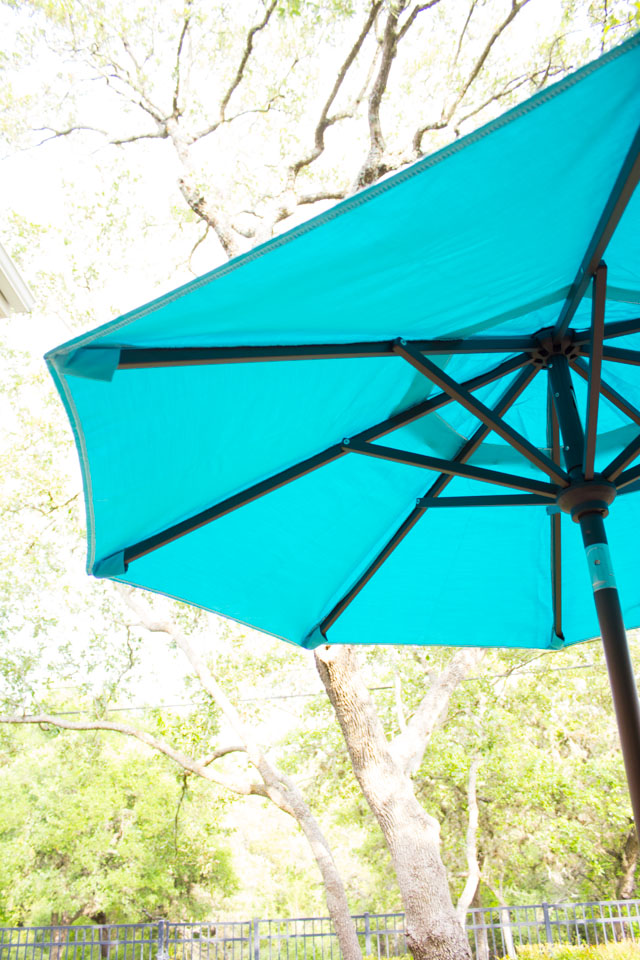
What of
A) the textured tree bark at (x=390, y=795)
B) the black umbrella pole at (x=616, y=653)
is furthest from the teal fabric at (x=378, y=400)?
the textured tree bark at (x=390, y=795)

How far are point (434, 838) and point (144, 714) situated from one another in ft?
31.3

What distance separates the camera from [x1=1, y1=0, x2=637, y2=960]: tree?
7.13 m

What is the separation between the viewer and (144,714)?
550 inches

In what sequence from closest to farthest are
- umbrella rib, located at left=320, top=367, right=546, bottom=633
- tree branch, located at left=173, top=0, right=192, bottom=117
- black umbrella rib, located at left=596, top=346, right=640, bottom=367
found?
black umbrella rib, located at left=596, top=346, right=640, bottom=367
umbrella rib, located at left=320, top=367, right=546, bottom=633
tree branch, located at left=173, top=0, right=192, bottom=117

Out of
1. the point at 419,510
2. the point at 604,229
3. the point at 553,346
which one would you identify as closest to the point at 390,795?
the point at 419,510

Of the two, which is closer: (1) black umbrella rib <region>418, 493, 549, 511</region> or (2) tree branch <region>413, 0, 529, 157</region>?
(1) black umbrella rib <region>418, 493, 549, 511</region>

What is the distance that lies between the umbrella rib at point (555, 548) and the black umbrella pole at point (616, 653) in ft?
1.27

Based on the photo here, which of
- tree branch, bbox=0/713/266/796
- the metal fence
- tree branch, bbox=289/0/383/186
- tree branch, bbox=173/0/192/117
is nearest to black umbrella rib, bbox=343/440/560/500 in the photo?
tree branch, bbox=289/0/383/186

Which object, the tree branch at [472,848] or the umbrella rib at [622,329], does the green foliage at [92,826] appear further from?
the umbrella rib at [622,329]

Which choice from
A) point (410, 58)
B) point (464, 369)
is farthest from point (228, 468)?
point (410, 58)

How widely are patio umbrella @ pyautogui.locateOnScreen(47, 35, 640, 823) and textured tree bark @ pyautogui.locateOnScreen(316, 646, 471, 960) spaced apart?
3139mm

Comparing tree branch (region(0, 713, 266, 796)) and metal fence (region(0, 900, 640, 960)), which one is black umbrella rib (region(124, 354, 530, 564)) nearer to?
tree branch (region(0, 713, 266, 796))

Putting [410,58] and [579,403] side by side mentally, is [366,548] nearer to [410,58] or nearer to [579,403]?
[579,403]

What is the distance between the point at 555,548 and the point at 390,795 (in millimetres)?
4025
